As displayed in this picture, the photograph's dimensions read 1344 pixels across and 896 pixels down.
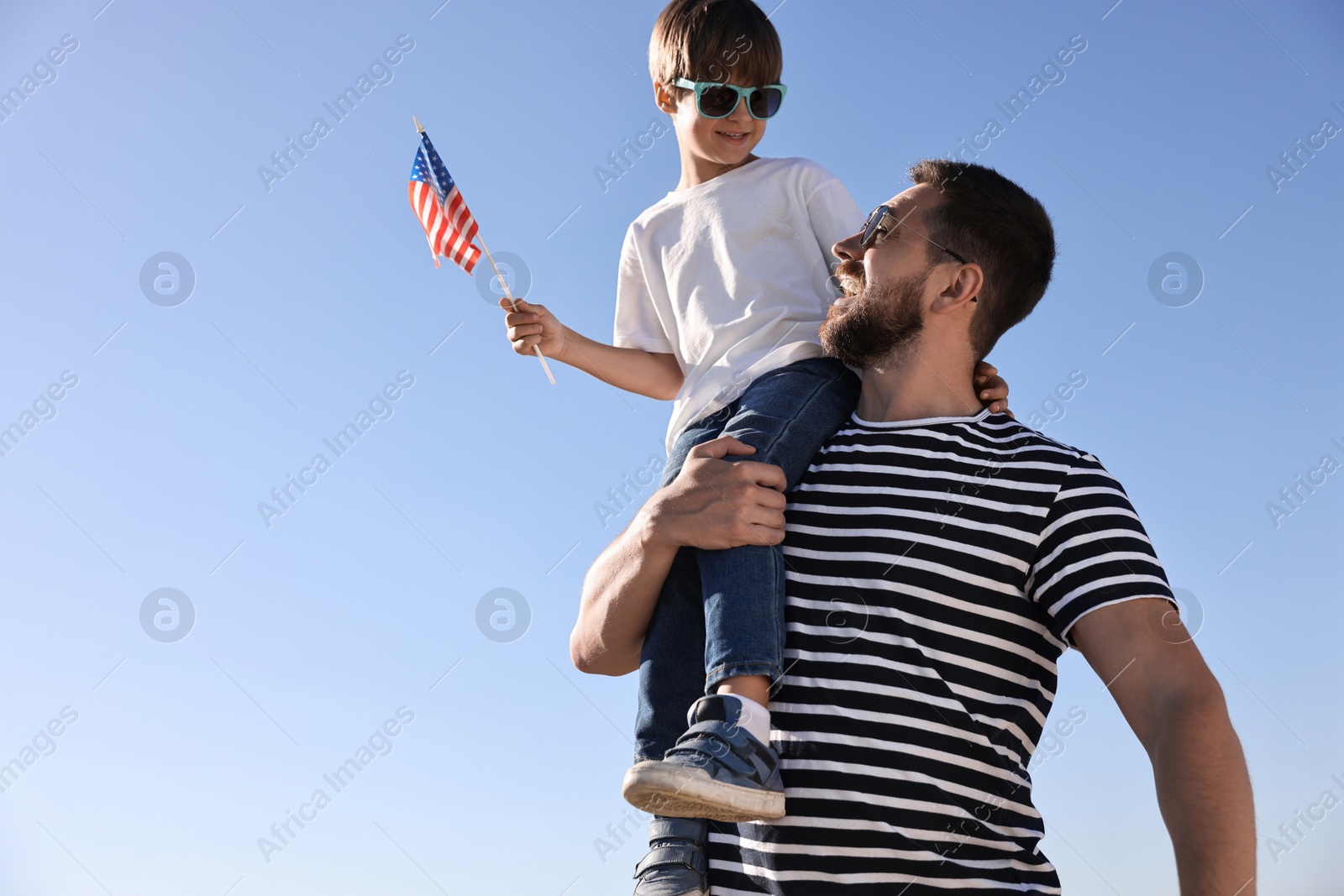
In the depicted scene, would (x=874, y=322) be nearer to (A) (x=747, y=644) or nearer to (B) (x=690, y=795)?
(A) (x=747, y=644)

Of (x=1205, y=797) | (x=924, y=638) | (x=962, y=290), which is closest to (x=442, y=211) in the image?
(x=962, y=290)

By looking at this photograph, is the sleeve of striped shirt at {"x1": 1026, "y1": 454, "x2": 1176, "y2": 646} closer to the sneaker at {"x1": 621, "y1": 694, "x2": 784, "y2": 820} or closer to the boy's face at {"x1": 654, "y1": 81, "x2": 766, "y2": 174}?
the sneaker at {"x1": 621, "y1": 694, "x2": 784, "y2": 820}

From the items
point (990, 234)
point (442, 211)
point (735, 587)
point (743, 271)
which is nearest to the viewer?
point (735, 587)

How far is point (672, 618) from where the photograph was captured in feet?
10.2

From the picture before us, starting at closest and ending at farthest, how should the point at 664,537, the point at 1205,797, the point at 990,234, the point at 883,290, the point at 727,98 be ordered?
the point at 1205,797 < the point at 664,537 < the point at 883,290 < the point at 990,234 < the point at 727,98

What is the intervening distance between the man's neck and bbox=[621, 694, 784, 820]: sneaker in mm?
1123

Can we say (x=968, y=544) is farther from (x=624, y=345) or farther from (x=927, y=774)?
(x=624, y=345)

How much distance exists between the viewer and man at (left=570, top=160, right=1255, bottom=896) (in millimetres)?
2555

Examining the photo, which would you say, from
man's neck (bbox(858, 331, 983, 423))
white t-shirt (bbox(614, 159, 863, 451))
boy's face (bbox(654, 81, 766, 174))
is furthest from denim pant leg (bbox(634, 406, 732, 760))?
boy's face (bbox(654, 81, 766, 174))

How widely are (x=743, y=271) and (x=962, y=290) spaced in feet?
2.33

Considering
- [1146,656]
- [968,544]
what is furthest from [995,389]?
[1146,656]

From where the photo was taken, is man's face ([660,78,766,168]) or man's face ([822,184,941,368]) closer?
man's face ([822,184,941,368])

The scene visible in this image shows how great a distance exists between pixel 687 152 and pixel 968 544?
189 cm

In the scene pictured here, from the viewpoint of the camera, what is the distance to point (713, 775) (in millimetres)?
2445
